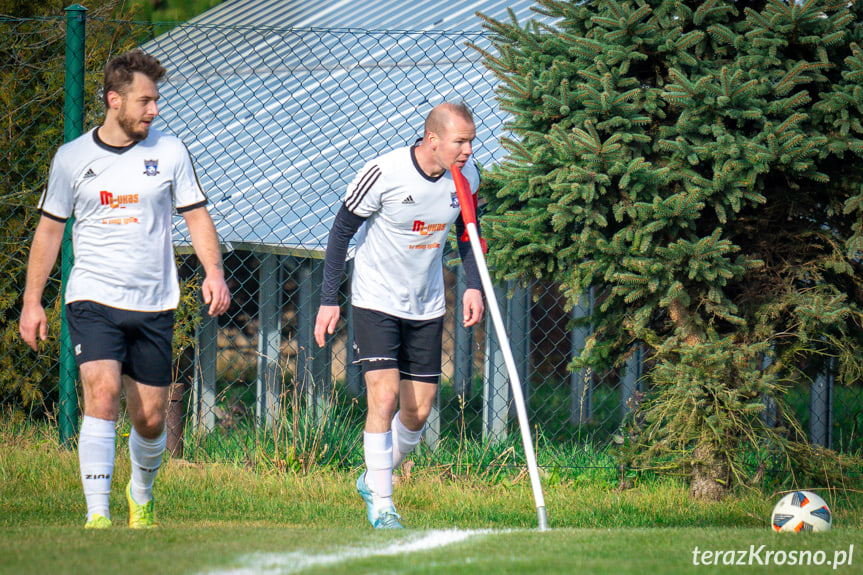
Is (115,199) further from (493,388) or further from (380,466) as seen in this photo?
(493,388)

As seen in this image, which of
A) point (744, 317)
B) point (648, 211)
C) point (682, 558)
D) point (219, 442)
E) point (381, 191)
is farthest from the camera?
point (219, 442)

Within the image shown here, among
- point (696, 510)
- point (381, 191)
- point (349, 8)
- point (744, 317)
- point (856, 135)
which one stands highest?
point (349, 8)

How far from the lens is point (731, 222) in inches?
195

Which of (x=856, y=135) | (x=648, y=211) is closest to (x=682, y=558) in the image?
(x=648, y=211)

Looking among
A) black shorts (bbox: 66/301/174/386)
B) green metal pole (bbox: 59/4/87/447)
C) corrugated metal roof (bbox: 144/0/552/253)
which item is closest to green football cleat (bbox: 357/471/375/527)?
black shorts (bbox: 66/301/174/386)

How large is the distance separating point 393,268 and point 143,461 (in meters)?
1.45

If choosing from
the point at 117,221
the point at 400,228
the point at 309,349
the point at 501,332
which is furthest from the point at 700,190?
the point at 309,349

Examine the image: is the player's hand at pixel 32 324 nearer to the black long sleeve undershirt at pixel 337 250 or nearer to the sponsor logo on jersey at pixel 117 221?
the sponsor logo on jersey at pixel 117 221

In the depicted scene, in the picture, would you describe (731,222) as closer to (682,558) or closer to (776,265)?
(776,265)

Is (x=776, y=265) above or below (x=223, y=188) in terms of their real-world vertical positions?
below

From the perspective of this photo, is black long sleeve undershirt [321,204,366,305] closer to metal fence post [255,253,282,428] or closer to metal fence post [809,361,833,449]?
metal fence post [255,253,282,428]

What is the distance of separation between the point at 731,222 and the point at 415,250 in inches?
74.8

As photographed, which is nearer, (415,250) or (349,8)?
(415,250)

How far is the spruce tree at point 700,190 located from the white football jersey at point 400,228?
61cm
